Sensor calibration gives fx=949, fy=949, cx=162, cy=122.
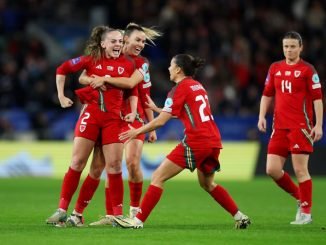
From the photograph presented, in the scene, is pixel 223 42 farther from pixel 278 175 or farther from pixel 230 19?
pixel 278 175

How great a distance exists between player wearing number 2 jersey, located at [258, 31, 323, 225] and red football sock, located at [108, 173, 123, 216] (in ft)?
7.17

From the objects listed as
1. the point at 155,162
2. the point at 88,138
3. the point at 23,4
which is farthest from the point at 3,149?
the point at 88,138

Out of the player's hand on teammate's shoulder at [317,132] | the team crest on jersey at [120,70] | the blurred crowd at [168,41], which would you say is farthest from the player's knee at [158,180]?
the blurred crowd at [168,41]

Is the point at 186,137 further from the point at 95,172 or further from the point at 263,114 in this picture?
the point at 263,114

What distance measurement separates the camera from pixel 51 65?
25875mm

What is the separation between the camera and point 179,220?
40.0ft

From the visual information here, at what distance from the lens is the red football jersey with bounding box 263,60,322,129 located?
1214 cm

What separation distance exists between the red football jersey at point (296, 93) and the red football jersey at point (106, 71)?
2.17 metres

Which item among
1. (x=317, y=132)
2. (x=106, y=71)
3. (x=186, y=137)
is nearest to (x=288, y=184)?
(x=317, y=132)

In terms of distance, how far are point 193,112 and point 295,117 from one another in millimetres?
1989

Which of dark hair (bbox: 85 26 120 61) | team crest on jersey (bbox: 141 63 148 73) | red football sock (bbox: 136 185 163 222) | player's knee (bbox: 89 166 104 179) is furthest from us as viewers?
team crest on jersey (bbox: 141 63 148 73)

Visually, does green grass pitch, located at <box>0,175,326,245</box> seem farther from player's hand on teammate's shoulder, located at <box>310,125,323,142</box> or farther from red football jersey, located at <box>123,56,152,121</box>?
red football jersey, located at <box>123,56,152,121</box>

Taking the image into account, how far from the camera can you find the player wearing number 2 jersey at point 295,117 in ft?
39.7

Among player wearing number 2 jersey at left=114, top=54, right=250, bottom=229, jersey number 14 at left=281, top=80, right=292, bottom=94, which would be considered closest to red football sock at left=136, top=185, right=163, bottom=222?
player wearing number 2 jersey at left=114, top=54, right=250, bottom=229
